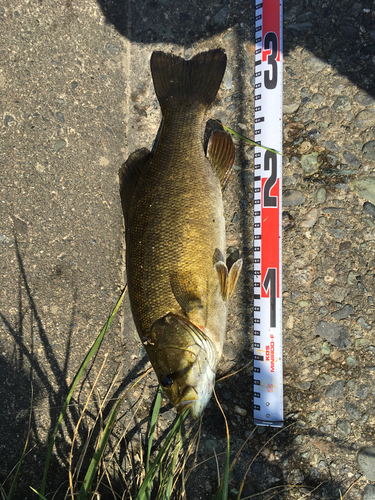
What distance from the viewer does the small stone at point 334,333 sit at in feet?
8.91

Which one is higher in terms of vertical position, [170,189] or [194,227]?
[170,189]

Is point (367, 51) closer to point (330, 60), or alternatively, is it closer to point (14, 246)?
point (330, 60)

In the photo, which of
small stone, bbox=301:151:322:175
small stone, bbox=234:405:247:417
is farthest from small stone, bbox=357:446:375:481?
small stone, bbox=301:151:322:175

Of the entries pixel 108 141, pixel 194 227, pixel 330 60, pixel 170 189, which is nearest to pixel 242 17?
pixel 330 60

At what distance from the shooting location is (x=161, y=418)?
9.41ft

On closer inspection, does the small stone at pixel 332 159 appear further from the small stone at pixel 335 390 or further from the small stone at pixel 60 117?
the small stone at pixel 60 117

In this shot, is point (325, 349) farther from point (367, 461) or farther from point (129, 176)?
point (129, 176)

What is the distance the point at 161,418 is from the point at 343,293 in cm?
186

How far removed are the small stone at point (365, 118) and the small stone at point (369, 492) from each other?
2830mm

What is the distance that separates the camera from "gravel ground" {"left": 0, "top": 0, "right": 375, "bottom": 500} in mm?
2645

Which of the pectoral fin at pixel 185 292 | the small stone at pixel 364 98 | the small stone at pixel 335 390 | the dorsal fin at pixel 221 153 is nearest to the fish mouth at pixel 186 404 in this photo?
the pectoral fin at pixel 185 292

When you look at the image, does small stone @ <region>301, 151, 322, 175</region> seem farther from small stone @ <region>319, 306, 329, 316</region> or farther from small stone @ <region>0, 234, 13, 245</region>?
small stone @ <region>0, 234, 13, 245</region>

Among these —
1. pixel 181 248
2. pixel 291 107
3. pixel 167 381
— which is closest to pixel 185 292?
pixel 181 248

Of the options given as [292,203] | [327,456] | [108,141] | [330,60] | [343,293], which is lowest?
[327,456]
